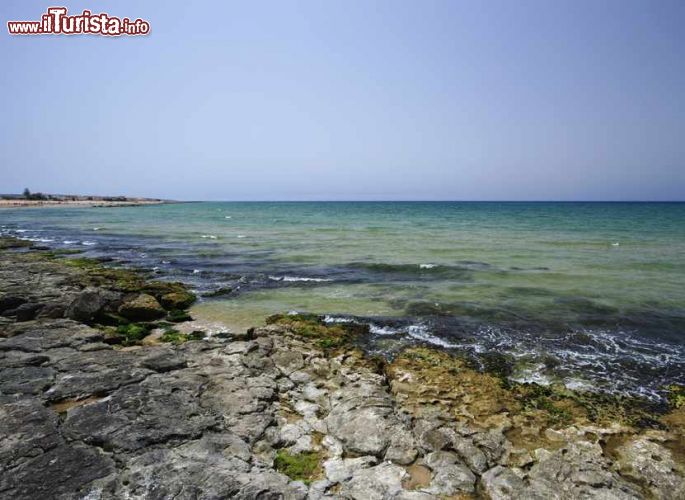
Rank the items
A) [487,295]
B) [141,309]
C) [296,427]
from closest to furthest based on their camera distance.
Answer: [296,427], [141,309], [487,295]

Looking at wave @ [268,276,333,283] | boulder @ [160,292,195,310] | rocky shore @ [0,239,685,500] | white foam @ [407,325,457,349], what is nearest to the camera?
rocky shore @ [0,239,685,500]

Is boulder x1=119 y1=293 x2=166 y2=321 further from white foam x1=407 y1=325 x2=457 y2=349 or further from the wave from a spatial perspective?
white foam x1=407 y1=325 x2=457 y2=349

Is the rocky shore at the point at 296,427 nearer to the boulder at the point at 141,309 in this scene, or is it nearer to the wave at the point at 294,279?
the boulder at the point at 141,309

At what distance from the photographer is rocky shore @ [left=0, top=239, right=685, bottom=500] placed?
5086 millimetres

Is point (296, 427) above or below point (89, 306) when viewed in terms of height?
below

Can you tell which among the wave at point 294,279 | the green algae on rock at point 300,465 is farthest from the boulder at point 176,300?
the green algae on rock at point 300,465

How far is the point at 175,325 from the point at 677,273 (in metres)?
25.0

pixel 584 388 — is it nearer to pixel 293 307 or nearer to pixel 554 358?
pixel 554 358

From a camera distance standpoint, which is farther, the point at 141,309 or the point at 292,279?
the point at 292,279

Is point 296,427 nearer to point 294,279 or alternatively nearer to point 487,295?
point 487,295

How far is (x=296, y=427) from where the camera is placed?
644 cm

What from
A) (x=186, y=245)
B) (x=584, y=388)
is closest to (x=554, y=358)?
(x=584, y=388)

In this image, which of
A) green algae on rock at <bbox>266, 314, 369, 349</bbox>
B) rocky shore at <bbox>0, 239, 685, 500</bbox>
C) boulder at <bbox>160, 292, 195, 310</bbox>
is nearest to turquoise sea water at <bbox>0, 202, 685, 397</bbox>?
boulder at <bbox>160, 292, 195, 310</bbox>

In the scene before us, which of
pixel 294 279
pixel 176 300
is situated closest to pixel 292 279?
pixel 294 279
